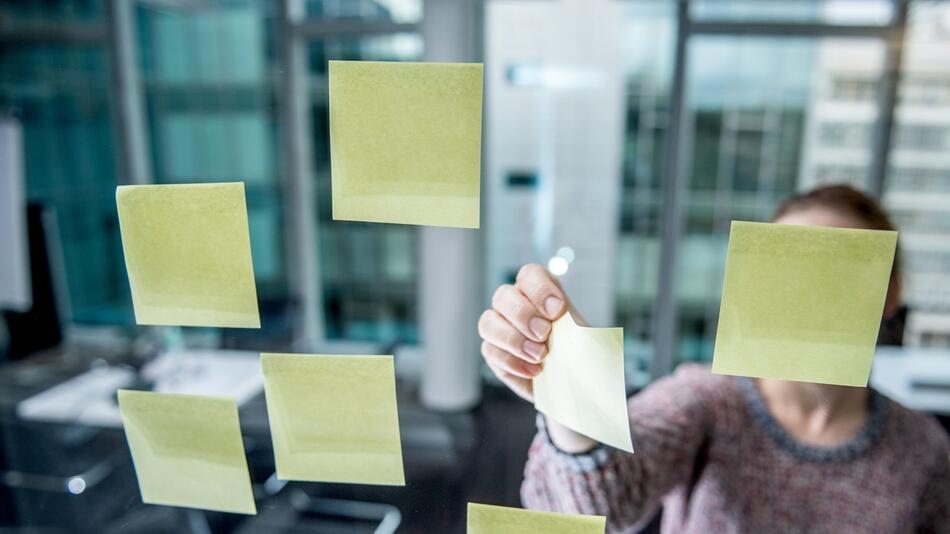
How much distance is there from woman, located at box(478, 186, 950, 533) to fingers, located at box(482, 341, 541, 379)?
0.01 meters

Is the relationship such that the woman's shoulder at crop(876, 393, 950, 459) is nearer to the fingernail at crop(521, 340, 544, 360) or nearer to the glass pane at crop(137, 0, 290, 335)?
the fingernail at crop(521, 340, 544, 360)

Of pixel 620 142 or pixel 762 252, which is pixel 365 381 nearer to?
pixel 762 252

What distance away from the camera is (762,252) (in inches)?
10.0

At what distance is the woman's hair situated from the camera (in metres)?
0.44

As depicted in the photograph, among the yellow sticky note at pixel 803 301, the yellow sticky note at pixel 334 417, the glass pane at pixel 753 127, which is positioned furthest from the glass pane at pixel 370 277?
the yellow sticky note at pixel 803 301

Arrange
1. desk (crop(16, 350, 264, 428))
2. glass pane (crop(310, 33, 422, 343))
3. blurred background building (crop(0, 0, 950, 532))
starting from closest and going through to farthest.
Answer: desk (crop(16, 350, 264, 428)), glass pane (crop(310, 33, 422, 343)), blurred background building (crop(0, 0, 950, 532))

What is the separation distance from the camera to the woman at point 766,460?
40cm

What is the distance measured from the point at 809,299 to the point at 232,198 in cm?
31

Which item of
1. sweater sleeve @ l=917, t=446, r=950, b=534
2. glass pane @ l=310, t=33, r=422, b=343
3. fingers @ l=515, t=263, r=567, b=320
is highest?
fingers @ l=515, t=263, r=567, b=320

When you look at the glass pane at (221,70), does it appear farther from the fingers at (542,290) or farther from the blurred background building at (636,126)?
the fingers at (542,290)

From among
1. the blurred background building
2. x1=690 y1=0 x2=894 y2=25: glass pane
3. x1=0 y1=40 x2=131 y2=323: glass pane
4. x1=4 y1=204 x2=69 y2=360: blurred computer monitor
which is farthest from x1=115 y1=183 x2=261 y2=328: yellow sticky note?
x1=690 y1=0 x2=894 y2=25: glass pane

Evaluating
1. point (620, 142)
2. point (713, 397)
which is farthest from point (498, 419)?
point (620, 142)

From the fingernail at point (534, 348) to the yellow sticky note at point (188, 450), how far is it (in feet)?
0.61

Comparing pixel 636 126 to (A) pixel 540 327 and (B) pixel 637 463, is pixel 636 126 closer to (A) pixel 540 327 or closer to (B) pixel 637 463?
(B) pixel 637 463
